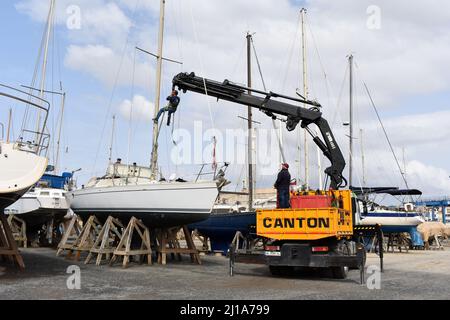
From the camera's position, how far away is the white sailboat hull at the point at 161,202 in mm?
12570

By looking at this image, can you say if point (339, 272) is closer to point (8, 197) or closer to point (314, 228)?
point (314, 228)

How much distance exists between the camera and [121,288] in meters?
8.88

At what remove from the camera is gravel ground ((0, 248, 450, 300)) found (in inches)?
320

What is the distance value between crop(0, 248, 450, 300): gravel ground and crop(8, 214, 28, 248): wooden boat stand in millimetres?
7128

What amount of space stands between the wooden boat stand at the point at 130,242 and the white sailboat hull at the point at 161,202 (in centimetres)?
25

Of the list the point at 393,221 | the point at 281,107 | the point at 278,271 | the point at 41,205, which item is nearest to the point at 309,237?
the point at 278,271

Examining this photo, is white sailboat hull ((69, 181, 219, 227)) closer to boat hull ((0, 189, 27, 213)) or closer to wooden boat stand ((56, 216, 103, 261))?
wooden boat stand ((56, 216, 103, 261))

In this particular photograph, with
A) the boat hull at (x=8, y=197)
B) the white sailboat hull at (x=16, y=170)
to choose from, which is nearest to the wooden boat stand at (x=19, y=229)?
the boat hull at (x=8, y=197)

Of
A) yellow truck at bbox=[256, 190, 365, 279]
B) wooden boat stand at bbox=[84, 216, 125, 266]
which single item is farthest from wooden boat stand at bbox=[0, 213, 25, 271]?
yellow truck at bbox=[256, 190, 365, 279]

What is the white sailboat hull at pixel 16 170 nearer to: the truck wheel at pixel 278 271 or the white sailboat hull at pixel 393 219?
the truck wheel at pixel 278 271

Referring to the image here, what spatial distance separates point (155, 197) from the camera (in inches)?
512

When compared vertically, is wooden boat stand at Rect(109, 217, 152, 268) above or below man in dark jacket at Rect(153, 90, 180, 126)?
below
